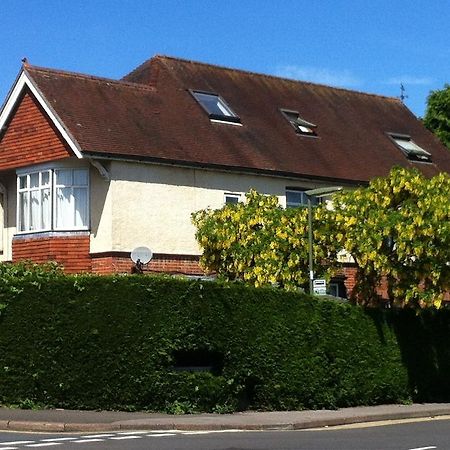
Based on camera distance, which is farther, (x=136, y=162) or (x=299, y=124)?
(x=299, y=124)

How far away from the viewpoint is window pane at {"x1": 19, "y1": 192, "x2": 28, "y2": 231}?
101ft

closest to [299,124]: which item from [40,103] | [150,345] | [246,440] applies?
[40,103]

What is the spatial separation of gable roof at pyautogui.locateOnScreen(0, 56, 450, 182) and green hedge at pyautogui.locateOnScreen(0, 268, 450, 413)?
7.88 meters

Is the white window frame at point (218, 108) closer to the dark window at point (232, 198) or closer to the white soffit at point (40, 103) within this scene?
the dark window at point (232, 198)

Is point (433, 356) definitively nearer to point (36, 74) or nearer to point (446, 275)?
point (446, 275)

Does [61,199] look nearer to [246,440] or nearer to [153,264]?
[153,264]

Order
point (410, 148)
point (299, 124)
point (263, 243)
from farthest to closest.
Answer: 1. point (410, 148)
2. point (299, 124)
3. point (263, 243)

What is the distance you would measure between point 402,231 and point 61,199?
10.8m

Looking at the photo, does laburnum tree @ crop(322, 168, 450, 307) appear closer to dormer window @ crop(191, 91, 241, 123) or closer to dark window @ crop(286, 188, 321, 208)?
dark window @ crop(286, 188, 321, 208)

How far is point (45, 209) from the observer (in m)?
30.0

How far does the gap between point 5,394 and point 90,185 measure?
9.70 m

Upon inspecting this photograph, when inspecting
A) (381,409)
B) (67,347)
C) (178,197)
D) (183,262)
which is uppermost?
(178,197)

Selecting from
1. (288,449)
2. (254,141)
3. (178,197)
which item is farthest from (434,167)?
(288,449)

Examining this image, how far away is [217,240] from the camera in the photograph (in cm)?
2736
